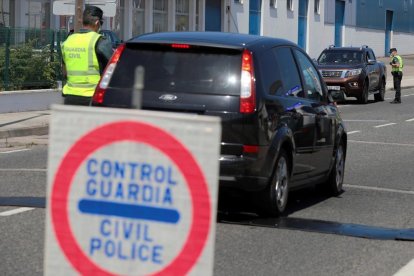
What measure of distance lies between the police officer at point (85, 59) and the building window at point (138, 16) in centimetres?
2900

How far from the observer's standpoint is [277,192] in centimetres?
907

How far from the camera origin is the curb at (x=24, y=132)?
Answer: 17.3 m

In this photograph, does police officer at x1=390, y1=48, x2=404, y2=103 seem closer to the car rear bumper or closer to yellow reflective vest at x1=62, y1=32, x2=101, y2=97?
yellow reflective vest at x1=62, y1=32, x2=101, y2=97

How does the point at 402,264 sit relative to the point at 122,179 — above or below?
below

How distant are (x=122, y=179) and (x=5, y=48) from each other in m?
18.9

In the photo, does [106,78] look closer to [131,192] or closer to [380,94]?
[131,192]

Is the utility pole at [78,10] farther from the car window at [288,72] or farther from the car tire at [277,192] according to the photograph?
the car tire at [277,192]

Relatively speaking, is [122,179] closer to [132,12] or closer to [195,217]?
[195,217]

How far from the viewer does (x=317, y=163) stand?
10180 millimetres

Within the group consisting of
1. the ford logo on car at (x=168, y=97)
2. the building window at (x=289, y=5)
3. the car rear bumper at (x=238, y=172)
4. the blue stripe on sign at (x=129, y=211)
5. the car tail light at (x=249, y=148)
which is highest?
the building window at (x=289, y=5)

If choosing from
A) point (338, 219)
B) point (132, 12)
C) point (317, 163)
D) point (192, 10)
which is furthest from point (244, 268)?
point (192, 10)

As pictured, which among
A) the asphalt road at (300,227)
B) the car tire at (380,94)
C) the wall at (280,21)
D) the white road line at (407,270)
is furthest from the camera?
the wall at (280,21)

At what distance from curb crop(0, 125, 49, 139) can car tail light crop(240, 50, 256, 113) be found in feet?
31.0

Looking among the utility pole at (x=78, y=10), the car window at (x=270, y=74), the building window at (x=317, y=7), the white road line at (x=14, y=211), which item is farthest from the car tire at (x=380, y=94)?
the building window at (x=317, y=7)
